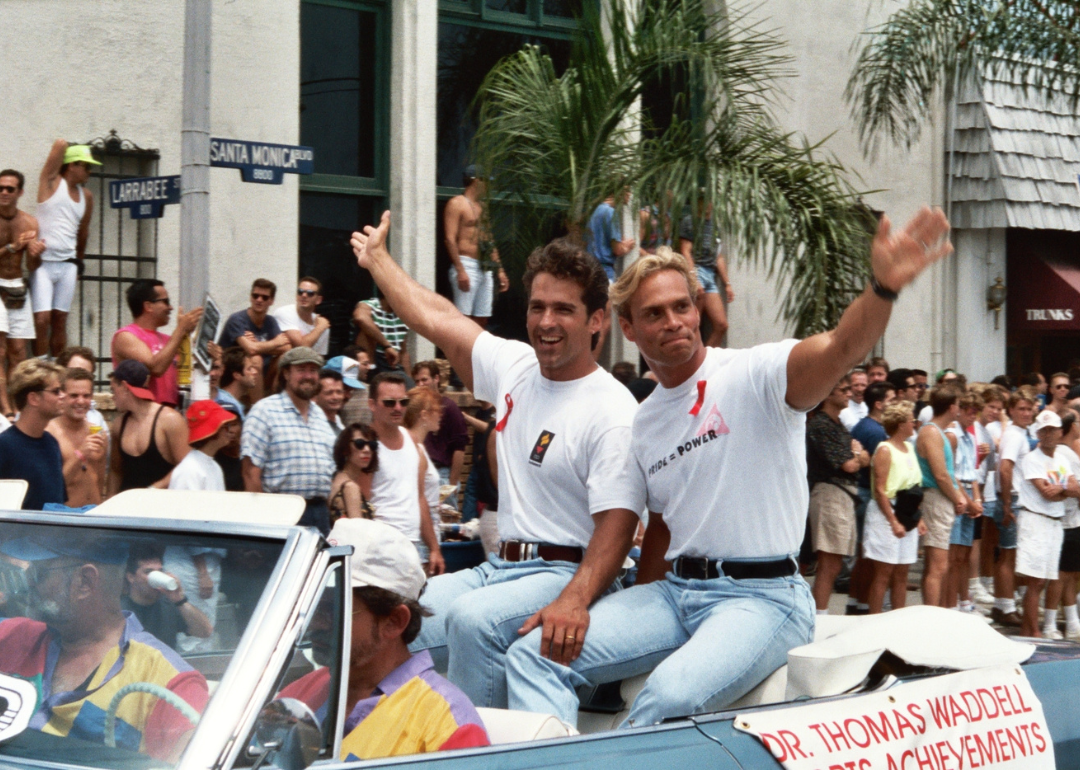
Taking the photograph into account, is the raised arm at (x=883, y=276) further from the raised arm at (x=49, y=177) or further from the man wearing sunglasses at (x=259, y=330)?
the raised arm at (x=49, y=177)

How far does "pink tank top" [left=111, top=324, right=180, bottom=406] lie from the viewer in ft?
28.0

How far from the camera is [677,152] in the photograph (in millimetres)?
9352

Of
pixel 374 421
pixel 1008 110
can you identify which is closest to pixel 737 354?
pixel 374 421

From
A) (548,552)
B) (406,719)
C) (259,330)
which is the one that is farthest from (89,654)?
(259,330)

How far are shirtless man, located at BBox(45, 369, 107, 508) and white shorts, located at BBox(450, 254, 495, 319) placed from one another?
528 cm

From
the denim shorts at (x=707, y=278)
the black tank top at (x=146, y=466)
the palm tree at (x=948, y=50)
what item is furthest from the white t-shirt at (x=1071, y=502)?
the black tank top at (x=146, y=466)

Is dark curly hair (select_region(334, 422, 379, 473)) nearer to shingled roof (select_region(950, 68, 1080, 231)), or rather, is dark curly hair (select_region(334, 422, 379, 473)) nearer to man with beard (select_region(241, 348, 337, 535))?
man with beard (select_region(241, 348, 337, 535))

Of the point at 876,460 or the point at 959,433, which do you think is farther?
the point at 959,433

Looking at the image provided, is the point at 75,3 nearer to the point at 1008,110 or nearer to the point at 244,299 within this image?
the point at 244,299

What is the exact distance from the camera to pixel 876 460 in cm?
960

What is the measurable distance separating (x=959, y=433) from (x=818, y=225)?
8.81ft

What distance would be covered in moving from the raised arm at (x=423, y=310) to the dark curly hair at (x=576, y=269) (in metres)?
0.56

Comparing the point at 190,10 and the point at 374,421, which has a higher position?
the point at 190,10

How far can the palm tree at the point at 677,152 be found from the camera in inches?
364
